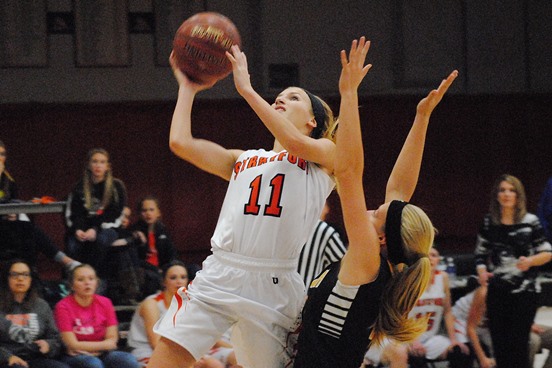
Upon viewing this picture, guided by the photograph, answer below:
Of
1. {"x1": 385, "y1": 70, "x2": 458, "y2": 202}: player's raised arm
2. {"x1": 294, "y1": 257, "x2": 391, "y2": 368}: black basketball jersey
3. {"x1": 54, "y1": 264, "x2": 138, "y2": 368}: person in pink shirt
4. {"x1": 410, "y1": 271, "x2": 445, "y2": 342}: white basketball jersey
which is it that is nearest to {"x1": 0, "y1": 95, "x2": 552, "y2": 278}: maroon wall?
{"x1": 54, "y1": 264, "x2": 138, "y2": 368}: person in pink shirt

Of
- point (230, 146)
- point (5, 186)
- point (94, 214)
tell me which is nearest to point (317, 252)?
point (94, 214)

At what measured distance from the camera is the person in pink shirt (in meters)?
6.30

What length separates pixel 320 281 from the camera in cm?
359

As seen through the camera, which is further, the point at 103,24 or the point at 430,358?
the point at 103,24

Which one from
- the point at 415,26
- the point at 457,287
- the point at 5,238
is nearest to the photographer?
the point at 5,238

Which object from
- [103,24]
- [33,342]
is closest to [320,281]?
[33,342]

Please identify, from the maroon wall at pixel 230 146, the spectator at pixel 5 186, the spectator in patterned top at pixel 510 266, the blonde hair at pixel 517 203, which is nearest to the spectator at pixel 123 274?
the spectator at pixel 5 186

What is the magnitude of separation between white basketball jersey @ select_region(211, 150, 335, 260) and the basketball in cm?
44

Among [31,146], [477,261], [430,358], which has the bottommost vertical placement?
[430,358]

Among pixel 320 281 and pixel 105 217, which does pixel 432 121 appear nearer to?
pixel 105 217

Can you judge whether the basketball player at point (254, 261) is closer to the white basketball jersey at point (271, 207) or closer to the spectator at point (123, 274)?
the white basketball jersey at point (271, 207)

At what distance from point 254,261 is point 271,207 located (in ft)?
0.75

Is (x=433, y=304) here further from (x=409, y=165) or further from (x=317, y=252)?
(x=409, y=165)

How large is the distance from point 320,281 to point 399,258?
1.07ft
